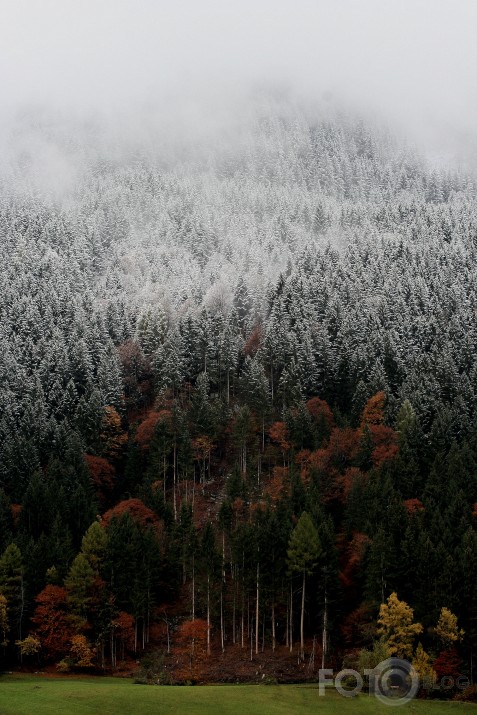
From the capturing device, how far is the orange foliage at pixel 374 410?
12550cm

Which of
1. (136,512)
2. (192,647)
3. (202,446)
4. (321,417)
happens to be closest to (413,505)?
(321,417)

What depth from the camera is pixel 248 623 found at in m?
87.2

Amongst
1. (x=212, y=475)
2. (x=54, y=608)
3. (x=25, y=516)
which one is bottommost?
(x=54, y=608)

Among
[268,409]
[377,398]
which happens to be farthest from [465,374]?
[268,409]

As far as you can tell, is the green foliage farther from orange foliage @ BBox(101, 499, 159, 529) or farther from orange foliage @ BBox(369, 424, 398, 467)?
orange foliage @ BBox(101, 499, 159, 529)

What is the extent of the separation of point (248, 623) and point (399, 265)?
408ft

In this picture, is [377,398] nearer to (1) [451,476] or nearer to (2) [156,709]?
(1) [451,476]

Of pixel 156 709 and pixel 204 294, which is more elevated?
pixel 204 294

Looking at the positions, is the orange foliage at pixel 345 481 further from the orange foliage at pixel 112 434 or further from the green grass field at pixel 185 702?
the orange foliage at pixel 112 434

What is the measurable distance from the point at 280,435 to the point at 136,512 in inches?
1143

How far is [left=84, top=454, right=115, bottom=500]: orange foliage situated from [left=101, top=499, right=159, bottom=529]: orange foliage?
12.9 metres

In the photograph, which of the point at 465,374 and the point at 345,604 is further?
the point at 465,374

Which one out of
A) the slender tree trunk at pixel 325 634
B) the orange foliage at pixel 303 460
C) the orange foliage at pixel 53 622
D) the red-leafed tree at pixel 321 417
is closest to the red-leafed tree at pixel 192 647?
→ the orange foliage at pixel 53 622

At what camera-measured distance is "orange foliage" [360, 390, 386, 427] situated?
126 meters
